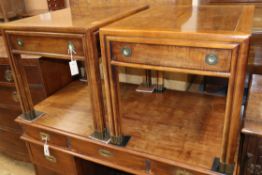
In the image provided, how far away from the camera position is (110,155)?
1.03m

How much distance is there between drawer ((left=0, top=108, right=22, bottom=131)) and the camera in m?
1.59

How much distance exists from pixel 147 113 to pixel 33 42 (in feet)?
1.89

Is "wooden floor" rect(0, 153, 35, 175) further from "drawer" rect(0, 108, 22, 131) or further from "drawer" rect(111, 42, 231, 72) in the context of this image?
"drawer" rect(111, 42, 231, 72)

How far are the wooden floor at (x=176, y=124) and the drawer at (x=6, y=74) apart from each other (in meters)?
0.66

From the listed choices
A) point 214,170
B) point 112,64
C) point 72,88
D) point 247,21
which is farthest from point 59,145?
point 247,21

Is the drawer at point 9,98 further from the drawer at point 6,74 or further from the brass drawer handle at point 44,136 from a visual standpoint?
the brass drawer handle at point 44,136

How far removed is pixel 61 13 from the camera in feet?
3.84

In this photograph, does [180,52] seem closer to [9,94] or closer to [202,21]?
[202,21]

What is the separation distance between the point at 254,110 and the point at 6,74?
1.29m

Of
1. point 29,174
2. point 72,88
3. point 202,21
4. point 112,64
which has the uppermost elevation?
point 202,21

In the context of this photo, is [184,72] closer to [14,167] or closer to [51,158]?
[51,158]

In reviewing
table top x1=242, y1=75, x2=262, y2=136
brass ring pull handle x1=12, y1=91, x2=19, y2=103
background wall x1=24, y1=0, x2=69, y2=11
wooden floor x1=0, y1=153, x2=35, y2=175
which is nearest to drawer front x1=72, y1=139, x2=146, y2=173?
table top x1=242, y1=75, x2=262, y2=136

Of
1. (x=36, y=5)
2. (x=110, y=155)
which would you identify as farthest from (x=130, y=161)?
(x=36, y=5)

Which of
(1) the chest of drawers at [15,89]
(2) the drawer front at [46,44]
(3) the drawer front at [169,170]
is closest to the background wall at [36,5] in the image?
(1) the chest of drawers at [15,89]
